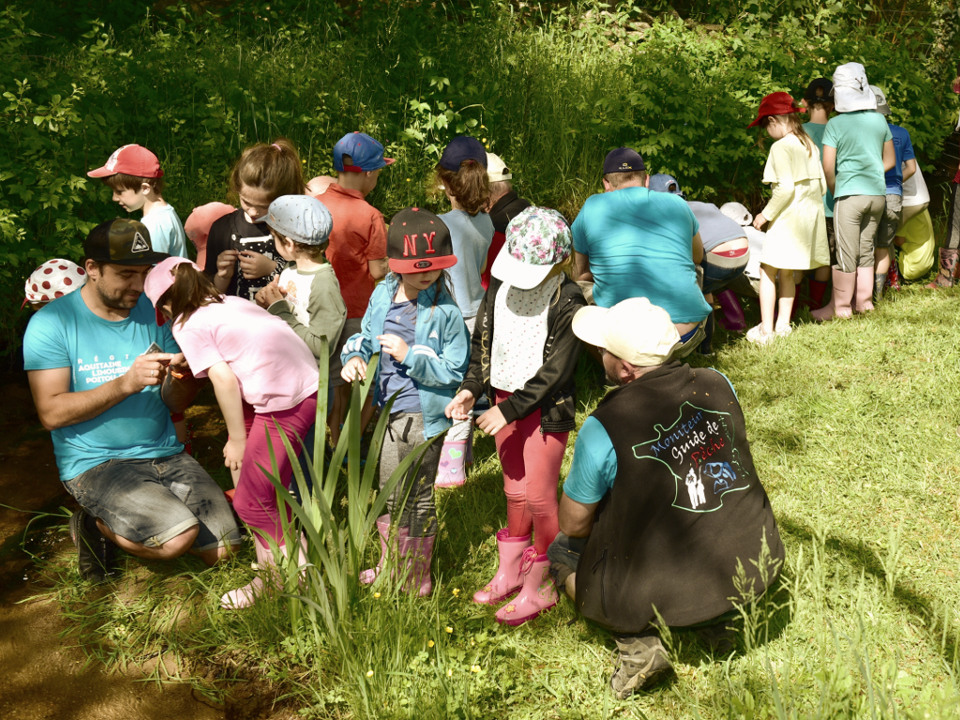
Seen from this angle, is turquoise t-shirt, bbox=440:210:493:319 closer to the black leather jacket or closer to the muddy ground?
the black leather jacket

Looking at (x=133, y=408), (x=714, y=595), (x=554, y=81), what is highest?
(x=554, y=81)

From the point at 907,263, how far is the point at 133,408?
6.87 meters

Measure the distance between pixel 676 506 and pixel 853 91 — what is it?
509cm

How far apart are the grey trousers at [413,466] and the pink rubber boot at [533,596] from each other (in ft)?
1.65

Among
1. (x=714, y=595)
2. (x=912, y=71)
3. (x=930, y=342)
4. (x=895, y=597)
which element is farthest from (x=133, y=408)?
(x=912, y=71)

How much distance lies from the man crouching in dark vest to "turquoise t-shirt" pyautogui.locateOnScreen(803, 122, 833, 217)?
4656 mm

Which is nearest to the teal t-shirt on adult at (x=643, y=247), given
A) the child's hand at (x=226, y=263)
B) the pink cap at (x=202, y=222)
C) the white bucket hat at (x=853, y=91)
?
the child's hand at (x=226, y=263)

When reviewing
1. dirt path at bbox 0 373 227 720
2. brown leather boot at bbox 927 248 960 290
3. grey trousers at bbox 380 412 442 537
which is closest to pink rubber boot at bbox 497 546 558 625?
grey trousers at bbox 380 412 442 537

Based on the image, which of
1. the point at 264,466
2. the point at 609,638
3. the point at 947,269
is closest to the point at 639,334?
the point at 609,638

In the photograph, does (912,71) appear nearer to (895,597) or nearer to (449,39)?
(449,39)

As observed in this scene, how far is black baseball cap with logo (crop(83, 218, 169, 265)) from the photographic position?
3.87 m

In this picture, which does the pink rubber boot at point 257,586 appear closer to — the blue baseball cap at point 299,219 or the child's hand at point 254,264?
the blue baseball cap at point 299,219

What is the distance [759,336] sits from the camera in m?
6.84

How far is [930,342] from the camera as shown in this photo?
20.6 ft
